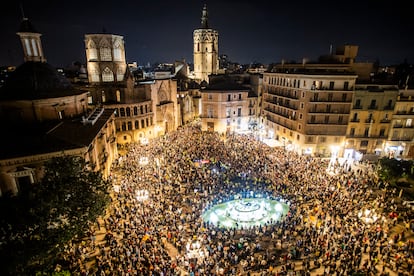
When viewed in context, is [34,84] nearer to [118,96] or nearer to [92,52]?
[118,96]

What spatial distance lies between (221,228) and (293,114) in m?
28.1

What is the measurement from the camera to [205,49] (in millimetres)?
80688

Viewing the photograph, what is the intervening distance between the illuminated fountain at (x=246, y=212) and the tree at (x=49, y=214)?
10304 millimetres

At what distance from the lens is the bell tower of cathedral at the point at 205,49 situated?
260 feet

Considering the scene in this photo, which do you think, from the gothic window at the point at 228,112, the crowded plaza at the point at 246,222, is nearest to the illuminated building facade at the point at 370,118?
the crowded plaza at the point at 246,222

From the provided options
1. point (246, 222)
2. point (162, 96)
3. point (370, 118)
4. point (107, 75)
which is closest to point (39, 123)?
point (107, 75)

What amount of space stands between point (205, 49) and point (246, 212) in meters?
67.4

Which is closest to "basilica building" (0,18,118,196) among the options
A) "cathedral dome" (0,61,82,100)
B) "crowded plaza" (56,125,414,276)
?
"cathedral dome" (0,61,82,100)

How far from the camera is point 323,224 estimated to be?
68.7 ft

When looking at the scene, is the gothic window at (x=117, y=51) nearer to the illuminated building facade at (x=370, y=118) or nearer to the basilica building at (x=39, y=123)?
the basilica building at (x=39, y=123)

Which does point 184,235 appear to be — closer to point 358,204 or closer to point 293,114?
point 358,204

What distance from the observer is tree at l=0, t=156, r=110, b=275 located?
1262 centimetres

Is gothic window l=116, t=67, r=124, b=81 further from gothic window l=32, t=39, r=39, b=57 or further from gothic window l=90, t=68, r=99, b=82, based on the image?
gothic window l=32, t=39, r=39, b=57

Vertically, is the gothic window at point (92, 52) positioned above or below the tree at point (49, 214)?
above
